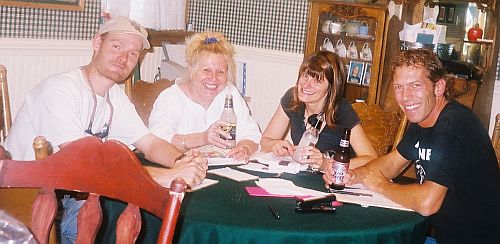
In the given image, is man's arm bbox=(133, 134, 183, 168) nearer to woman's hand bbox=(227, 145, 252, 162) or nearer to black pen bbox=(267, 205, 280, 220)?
woman's hand bbox=(227, 145, 252, 162)

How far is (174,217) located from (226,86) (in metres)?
2.05

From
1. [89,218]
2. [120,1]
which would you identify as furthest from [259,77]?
[89,218]

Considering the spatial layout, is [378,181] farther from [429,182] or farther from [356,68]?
[356,68]

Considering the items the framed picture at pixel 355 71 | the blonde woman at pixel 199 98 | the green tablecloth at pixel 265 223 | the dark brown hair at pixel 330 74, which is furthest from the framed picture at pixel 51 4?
the green tablecloth at pixel 265 223

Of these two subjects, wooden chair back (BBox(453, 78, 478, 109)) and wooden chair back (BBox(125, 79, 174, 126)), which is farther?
wooden chair back (BBox(453, 78, 478, 109))

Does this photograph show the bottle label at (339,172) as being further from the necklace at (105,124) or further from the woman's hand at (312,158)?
the necklace at (105,124)

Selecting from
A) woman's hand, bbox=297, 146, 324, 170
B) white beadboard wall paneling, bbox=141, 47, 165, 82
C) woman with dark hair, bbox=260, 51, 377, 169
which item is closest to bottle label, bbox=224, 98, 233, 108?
woman with dark hair, bbox=260, 51, 377, 169

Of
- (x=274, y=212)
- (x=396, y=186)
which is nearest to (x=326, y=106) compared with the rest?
(x=396, y=186)

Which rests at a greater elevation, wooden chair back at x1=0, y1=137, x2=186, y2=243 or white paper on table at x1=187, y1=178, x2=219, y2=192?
wooden chair back at x1=0, y1=137, x2=186, y2=243

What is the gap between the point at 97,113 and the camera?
2.55m

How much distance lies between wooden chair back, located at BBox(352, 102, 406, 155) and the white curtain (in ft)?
7.29

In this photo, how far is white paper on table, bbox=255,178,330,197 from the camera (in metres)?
2.17

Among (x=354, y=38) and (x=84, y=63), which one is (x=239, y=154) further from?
(x=354, y=38)

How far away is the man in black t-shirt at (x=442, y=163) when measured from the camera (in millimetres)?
2104
